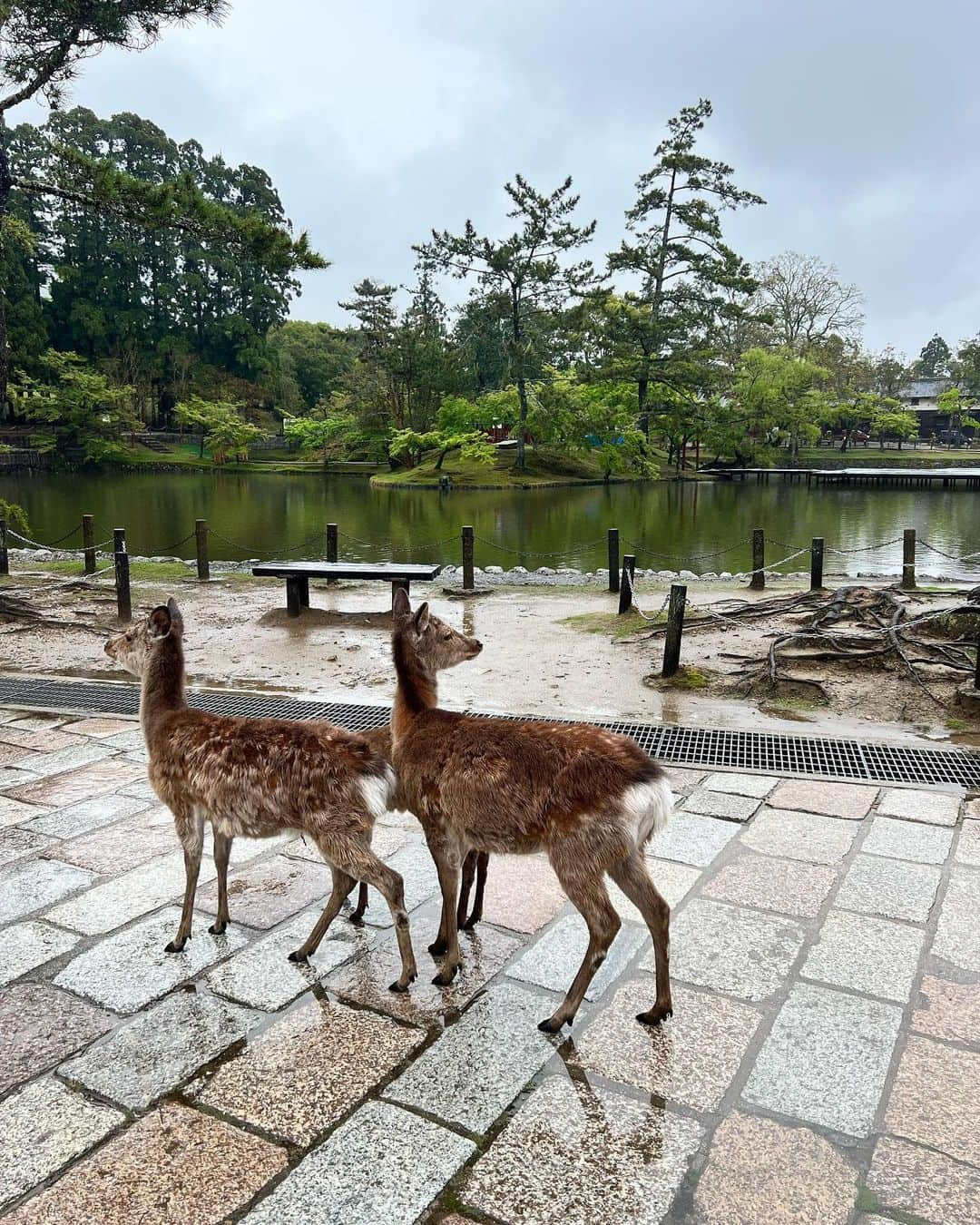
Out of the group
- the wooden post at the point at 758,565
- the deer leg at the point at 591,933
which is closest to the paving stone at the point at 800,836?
the deer leg at the point at 591,933

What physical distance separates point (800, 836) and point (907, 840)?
20.3 inches

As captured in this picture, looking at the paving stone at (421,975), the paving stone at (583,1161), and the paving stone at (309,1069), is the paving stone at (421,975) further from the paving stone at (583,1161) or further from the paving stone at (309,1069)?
the paving stone at (583,1161)

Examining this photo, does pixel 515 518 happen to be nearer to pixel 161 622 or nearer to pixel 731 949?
pixel 161 622

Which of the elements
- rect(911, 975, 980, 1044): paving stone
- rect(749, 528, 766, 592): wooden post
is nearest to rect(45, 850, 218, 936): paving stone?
rect(911, 975, 980, 1044): paving stone

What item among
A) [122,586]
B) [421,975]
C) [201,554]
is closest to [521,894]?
[421,975]

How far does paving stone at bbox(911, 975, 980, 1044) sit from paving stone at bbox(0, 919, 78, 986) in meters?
3.09

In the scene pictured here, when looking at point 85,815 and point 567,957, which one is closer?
point 567,957

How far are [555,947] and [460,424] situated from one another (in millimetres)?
39330

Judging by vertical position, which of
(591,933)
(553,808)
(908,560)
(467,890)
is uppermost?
(553,808)

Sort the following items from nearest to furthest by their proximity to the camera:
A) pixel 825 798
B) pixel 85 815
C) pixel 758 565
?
pixel 85 815
pixel 825 798
pixel 758 565

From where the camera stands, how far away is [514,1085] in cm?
255

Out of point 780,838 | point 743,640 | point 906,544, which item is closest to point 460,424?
point 906,544

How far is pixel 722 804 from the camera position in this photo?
4805 mm

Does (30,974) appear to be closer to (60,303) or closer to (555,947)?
(555,947)
